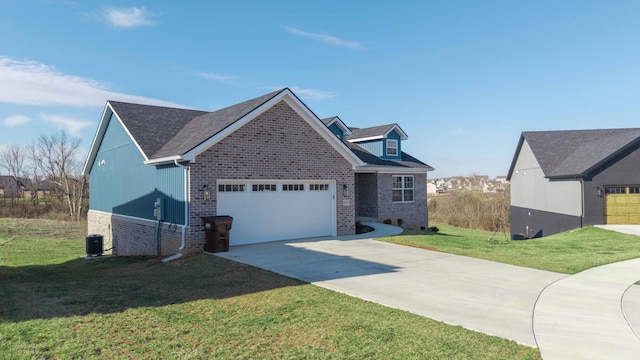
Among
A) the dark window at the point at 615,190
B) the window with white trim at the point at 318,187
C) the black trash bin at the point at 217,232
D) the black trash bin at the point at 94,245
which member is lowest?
the black trash bin at the point at 94,245

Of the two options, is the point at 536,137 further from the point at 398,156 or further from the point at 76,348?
the point at 76,348

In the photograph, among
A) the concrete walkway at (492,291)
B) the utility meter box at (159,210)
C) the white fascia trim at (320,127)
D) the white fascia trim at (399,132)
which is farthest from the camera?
the white fascia trim at (399,132)

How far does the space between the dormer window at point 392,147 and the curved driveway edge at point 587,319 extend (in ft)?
53.5

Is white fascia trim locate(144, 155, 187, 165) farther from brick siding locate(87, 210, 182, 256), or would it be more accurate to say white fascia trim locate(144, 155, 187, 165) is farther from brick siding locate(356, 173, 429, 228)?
brick siding locate(356, 173, 429, 228)

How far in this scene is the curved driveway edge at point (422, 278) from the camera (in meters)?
7.00

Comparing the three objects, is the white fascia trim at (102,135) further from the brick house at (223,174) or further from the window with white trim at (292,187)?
the window with white trim at (292,187)

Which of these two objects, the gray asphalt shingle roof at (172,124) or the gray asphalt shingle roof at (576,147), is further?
the gray asphalt shingle roof at (576,147)

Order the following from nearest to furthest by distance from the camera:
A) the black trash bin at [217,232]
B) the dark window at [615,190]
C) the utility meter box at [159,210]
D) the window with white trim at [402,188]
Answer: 1. the black trash bin at [217,232]
2. the utility meter box at [159,210]
3. the dark window at [615,190]
4. the window with white trim at [402,188]

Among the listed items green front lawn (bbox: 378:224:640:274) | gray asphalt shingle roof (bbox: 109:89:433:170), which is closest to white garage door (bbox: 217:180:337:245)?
gray asphalt shingle roof (bbox: 109:89:433:170)

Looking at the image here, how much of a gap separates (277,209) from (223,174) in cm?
258

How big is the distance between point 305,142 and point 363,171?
791cm

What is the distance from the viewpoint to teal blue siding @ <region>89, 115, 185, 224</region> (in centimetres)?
1473

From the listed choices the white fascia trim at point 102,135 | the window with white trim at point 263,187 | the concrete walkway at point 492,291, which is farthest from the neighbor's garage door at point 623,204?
the white fascia trim at point 102,135

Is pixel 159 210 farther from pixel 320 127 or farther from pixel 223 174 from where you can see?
pixel 320 127
